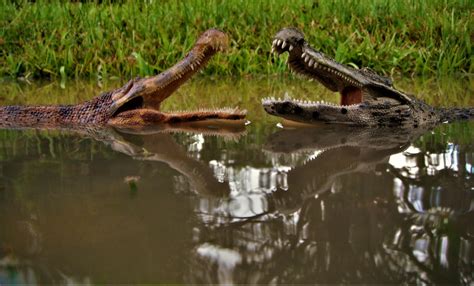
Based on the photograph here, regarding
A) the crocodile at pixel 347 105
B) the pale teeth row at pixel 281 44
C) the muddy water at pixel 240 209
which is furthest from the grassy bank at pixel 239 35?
the muddy water at pixel 240 209

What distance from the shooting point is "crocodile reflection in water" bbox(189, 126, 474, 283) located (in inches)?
76.0

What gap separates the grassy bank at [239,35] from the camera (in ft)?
27.9

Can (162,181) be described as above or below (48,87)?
below

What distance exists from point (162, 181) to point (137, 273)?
3.71 feet

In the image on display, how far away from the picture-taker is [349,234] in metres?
2.21

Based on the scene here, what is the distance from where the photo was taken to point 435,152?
12.2 feet

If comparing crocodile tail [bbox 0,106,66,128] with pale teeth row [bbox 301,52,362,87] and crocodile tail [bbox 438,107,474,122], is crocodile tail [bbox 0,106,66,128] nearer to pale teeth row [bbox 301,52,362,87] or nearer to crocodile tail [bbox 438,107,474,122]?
pale teeth row [bbox 301,52,362,87]

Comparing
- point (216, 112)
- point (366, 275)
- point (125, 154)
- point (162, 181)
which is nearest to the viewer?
point (366, 275)

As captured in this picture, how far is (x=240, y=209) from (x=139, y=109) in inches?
119

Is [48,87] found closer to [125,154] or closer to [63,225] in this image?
[125,154]

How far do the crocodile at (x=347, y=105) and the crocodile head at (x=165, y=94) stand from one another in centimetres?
54

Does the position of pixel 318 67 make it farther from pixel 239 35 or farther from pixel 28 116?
pixel 239 35

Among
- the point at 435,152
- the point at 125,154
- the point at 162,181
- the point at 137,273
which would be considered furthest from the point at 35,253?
the point at 435,152

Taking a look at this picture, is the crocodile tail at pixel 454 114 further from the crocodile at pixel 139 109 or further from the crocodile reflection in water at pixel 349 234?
the crocodile reflection in water at pixel 349 234
